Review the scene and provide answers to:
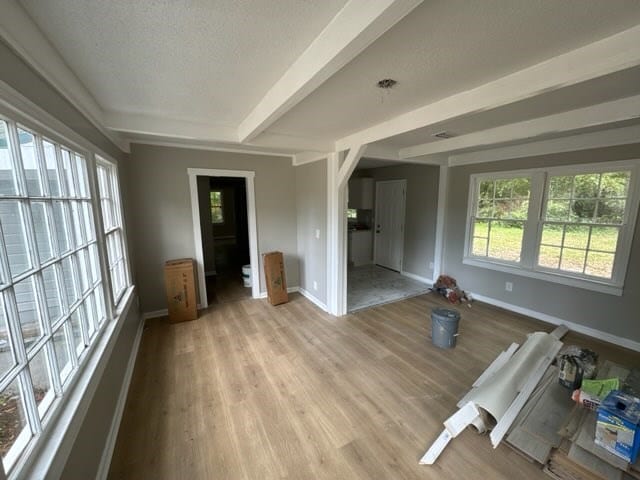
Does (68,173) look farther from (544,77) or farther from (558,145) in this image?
(558,145)

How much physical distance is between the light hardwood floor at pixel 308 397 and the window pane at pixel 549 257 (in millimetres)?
785

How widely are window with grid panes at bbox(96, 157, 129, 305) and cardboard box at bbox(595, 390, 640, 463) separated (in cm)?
361

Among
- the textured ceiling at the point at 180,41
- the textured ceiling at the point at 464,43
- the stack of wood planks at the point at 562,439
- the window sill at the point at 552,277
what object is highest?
the textured ceiling at the point at 180,41

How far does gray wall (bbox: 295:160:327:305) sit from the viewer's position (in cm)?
369

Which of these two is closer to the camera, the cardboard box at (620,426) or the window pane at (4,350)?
the window pane at (4,350)

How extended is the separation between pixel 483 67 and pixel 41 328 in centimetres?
270

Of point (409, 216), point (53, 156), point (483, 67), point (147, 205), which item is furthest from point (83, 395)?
point (409, 216)

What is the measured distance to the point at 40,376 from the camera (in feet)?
3.99

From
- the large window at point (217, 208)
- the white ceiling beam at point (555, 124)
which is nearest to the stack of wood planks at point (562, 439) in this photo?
the white ceiling beam at point (555, 124)

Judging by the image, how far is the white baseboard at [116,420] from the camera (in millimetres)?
1500

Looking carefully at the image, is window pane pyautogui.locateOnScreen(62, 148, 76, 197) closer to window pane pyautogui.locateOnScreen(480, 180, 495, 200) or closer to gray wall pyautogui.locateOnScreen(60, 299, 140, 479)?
gray wall pyautogui.locateOnScreen(60, 299, 140, 479)

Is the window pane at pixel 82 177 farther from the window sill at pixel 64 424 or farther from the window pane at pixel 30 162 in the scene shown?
the window sill at pixel 64 424

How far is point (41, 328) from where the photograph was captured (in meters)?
1.24

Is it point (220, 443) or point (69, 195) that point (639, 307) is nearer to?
point (220, 443)
